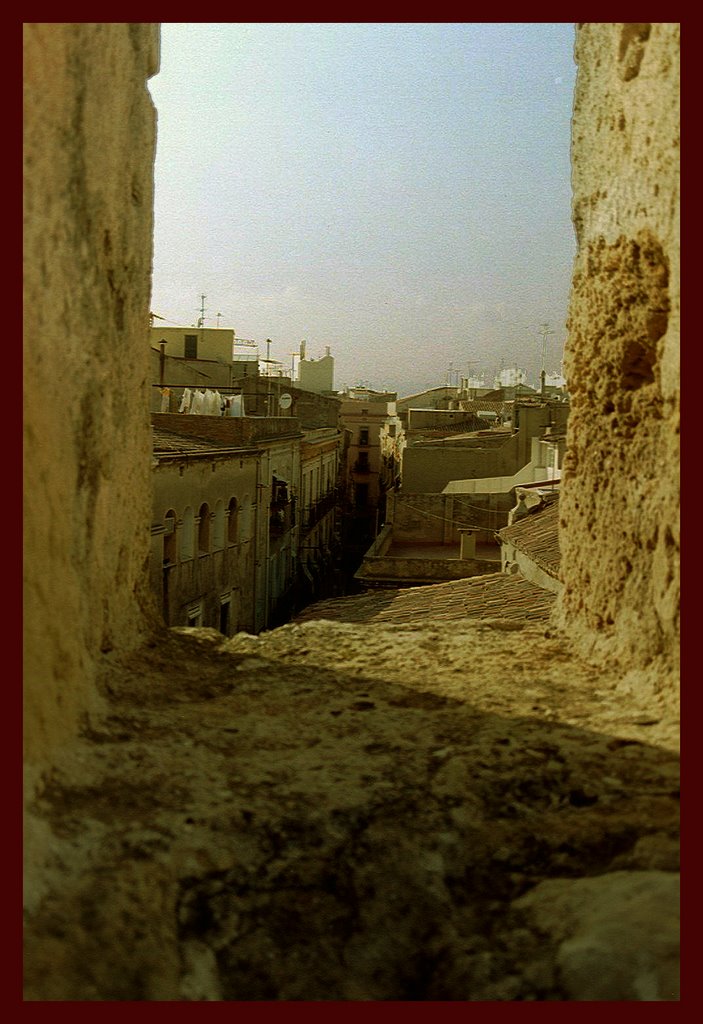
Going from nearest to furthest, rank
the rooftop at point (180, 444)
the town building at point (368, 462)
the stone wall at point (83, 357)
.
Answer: the stone wall at point (83, 357)
the rooftop at point (180, 444)
the town building at point (368, 462)

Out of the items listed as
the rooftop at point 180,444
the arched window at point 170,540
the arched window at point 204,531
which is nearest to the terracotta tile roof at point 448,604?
the arched window at point 170,540

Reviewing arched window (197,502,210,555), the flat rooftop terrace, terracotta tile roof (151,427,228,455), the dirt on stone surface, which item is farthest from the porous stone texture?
the flat rooftop terrace

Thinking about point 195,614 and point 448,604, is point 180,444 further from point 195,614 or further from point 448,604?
point 448,604

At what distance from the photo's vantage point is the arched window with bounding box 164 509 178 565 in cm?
1446

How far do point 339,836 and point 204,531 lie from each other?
45.3 ft

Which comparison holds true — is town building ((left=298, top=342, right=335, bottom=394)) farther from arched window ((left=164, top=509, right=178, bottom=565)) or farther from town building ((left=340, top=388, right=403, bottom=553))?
arched window ((left=164, top=509, right=178, bottom=565))

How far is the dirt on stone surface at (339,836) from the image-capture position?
224 centimetres

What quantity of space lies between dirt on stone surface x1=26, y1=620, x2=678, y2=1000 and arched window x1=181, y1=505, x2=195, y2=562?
11448mm

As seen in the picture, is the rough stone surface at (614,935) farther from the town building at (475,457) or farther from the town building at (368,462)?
the town building at (368,462)

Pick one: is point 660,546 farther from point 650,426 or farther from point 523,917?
point 523,917

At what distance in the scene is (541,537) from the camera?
39.0ft

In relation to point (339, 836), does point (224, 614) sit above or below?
below

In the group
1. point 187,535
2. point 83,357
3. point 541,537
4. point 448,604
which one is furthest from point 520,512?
point 83,357

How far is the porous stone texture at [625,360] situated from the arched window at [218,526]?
12.7 metres
